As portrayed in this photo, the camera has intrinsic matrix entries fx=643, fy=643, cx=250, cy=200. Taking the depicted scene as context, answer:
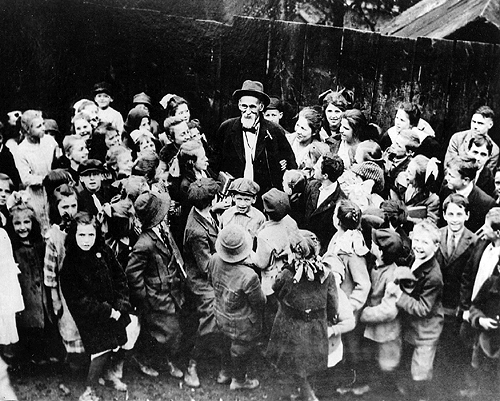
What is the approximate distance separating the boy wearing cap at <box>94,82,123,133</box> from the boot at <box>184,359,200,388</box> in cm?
158

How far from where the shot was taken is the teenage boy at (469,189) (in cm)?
439

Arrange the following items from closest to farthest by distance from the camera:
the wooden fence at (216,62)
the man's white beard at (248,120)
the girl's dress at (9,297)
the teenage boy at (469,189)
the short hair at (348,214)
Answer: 1. the wooden fence at (216,62)
2. the girl's dress at (9,297)
3. the man's white beard at (248,120)
4. the short hair at (348,214)
5. the teenage boy at (469,189)

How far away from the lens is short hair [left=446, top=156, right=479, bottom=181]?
4.38 metres

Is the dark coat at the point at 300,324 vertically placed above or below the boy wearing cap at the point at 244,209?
below

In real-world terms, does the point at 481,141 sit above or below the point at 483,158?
above

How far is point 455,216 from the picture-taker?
4.39 m

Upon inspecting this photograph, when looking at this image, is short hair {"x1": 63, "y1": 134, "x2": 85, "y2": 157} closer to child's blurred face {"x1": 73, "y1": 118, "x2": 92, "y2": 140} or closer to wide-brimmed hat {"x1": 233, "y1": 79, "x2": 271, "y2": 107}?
child's blurred face {"x1": 73, "y1": 118, "x2": 92, "y2": 140}

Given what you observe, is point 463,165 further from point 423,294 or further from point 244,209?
point 244,209

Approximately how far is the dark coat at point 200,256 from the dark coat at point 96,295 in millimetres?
429

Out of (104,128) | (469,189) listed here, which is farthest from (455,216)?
(104,128)

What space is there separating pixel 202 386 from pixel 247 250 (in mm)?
947

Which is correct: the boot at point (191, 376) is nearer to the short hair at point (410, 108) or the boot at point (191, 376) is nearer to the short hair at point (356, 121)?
the short hair at point (356, 121)

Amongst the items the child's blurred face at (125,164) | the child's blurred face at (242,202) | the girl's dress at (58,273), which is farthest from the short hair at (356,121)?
the girl's dress at (58,273)

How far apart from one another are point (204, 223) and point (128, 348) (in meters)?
0.93
